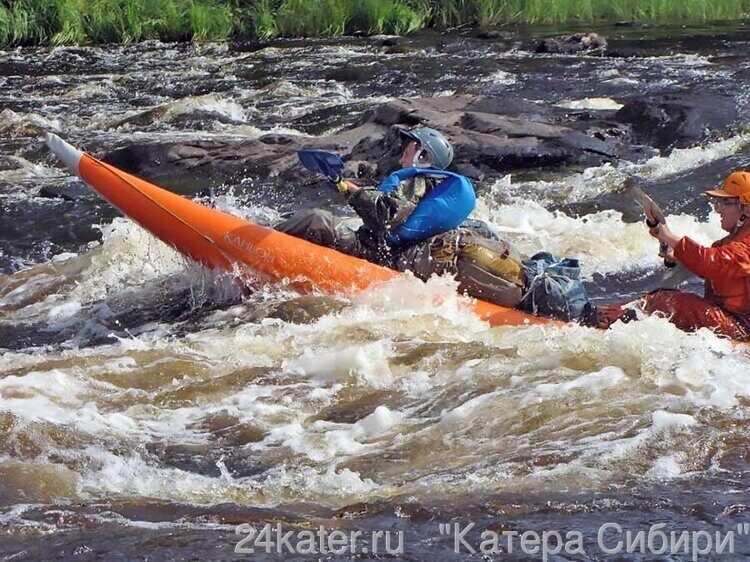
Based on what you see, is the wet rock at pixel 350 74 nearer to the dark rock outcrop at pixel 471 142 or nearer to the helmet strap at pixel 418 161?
the dark rock outcrop at pixel 471 142

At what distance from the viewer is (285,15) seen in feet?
68.2

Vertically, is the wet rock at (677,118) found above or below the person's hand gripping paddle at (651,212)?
below

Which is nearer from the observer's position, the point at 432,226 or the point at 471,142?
the point at 432,226

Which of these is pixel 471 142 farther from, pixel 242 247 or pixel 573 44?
pixel 573 44

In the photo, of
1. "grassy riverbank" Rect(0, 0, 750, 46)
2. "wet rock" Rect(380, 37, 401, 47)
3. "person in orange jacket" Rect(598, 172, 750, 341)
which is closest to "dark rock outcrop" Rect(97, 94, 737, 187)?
"person in orange jacket" Rect(598, 172, 750, 341)

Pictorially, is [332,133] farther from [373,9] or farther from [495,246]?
[373,9]

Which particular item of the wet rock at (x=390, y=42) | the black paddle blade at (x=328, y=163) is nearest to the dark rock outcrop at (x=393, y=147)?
the black paddle blade at (x=328, y=163)

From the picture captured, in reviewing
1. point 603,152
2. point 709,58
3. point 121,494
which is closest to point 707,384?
point 121,494

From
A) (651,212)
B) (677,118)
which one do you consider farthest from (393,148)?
(651,212)

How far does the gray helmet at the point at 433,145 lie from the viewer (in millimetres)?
6598

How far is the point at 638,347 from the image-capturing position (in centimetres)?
579

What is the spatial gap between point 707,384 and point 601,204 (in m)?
4.37

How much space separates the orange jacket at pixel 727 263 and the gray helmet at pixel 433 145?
152 cm

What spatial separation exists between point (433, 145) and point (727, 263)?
5.87ft
